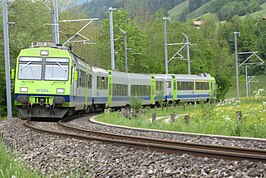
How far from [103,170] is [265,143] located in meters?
5.21

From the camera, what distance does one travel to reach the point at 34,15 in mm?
42469

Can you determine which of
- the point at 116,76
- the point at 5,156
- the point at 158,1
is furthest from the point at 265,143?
the point at 158,1

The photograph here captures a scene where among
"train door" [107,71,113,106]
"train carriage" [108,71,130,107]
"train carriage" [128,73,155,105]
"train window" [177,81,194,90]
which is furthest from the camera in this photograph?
"train window" [177,81,194,90]

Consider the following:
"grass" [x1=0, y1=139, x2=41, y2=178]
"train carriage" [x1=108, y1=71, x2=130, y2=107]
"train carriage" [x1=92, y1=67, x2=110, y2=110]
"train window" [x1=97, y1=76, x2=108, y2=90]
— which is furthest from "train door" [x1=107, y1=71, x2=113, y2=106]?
"grass" [x1=0, y1=139, x2=41, y2=178]

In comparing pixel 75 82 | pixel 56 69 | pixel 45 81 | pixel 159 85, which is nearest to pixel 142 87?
pixel 159 85

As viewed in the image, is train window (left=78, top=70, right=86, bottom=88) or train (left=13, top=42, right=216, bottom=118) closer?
train (left=13, top=42, right=216, bottom=118)

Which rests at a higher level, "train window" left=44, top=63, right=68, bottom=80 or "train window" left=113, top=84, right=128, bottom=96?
"train window" left=44, top=63, right=68, bottom=80

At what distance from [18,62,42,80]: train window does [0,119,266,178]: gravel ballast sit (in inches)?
343

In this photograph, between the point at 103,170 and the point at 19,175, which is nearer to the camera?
the point at 19,175

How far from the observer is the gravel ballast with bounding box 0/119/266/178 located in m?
8.43

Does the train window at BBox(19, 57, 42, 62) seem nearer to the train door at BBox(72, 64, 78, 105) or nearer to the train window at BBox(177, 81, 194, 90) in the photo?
the train door at BBox(72, 64, 78, 105)

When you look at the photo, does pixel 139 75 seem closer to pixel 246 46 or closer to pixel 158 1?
pixel 246 46

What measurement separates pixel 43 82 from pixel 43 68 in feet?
2.00

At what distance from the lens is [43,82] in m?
22.8
